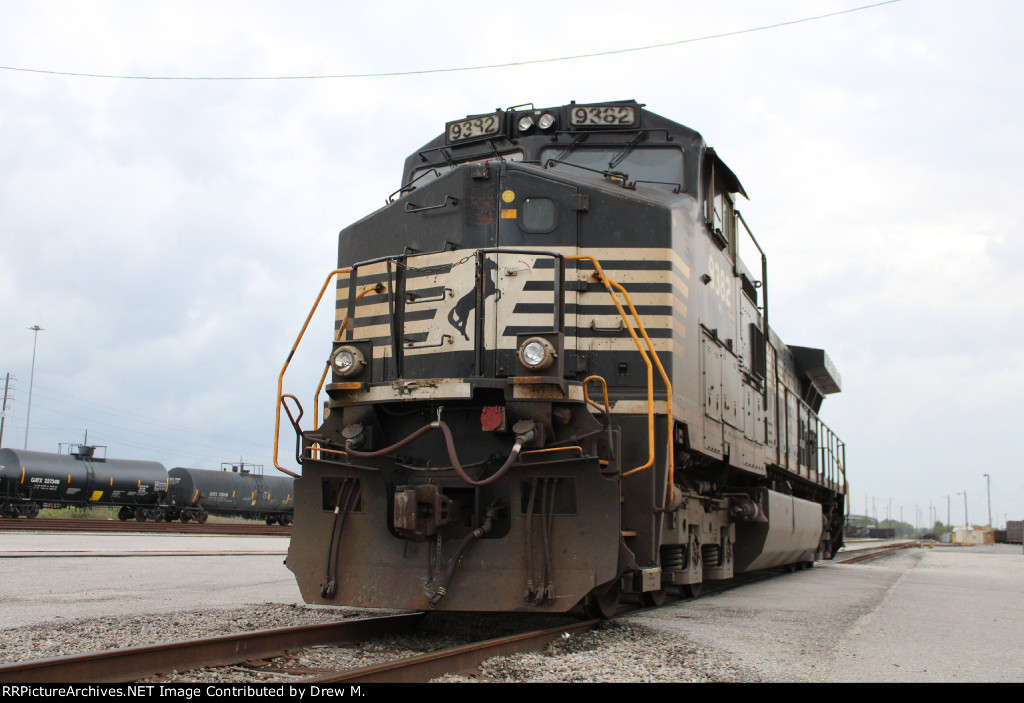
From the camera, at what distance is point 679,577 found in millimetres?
6570

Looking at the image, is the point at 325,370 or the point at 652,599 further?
the point at 652,599

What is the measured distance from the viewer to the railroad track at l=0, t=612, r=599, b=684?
376cm

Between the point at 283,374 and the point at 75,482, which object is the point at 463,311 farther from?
the point at 75,482

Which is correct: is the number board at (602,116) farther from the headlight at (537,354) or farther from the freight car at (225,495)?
the freight car at (225,495)

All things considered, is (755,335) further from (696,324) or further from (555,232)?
(555,232)

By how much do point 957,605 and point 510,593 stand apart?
556 cm

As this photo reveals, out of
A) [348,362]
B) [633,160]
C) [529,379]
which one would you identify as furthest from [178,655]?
[633,160]

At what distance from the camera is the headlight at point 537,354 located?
4.99 metres

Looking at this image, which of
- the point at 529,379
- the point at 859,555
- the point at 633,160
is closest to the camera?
the point at 529,379

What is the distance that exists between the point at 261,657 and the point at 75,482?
1049 inches

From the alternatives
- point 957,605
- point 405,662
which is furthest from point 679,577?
point 957,605

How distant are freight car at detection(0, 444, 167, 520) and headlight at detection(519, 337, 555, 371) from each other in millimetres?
25914

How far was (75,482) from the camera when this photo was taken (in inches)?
1102

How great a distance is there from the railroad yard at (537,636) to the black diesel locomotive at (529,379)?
362 millimetres
